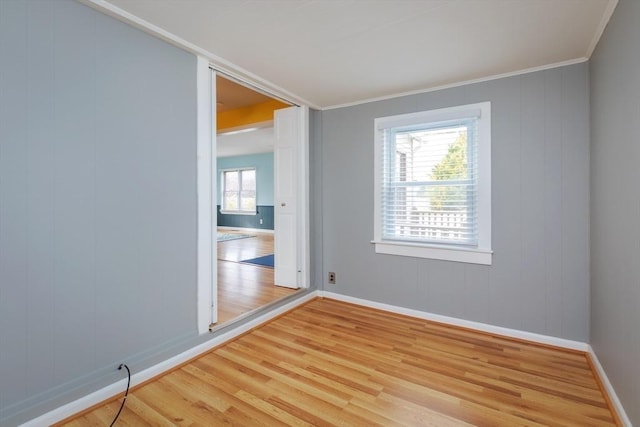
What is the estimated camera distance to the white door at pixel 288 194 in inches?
142

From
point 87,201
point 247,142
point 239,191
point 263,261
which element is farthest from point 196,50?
point 239,191

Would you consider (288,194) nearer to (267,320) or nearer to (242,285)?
(242,285)

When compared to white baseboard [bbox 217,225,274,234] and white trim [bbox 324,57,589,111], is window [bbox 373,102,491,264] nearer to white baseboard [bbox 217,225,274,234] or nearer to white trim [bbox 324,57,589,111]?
white trim [bbox 324,57,589,111]

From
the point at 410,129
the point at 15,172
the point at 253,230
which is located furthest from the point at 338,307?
the point at 253,230

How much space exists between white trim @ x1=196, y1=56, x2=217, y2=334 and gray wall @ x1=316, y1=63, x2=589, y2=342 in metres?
1.80

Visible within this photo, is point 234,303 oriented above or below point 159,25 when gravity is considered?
below

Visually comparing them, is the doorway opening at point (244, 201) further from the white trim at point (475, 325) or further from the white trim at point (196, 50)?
the white trim at point (475, 325)

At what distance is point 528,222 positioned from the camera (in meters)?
2.62

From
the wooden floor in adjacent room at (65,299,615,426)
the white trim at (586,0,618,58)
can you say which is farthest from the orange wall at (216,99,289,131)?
the white trim at (586,0,618,58)

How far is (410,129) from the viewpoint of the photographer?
10.5ft

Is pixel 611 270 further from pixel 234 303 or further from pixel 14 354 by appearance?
pixel 14 354

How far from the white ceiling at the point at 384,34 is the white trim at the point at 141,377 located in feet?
7.25

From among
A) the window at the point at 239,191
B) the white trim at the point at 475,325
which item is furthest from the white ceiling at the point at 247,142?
the white trim at the point at 475,325

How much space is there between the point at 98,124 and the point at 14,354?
4.10 ft
